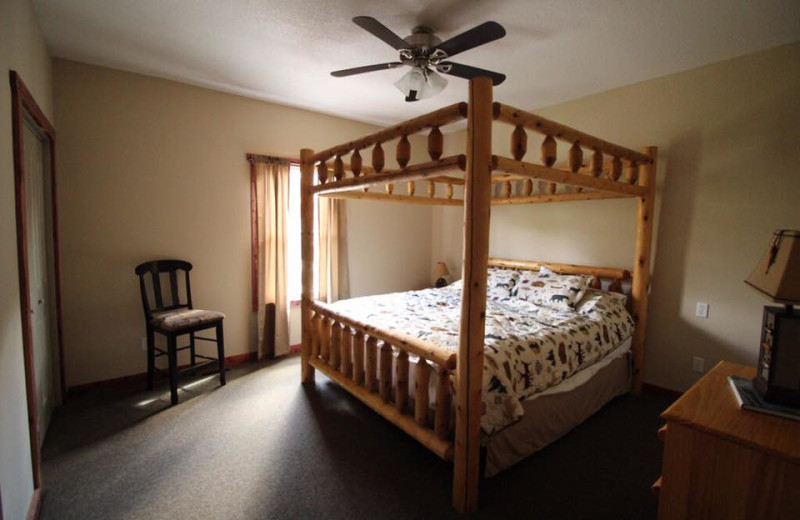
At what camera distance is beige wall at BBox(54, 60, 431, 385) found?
2818 mm

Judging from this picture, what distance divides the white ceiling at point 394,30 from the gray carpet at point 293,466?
260 cm

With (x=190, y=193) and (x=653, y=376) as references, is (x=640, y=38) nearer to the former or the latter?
(x=653, y=376)

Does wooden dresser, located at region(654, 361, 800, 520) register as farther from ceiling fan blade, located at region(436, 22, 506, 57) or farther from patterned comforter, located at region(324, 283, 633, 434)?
ceiling fan blade, located at region(436, 22, 506, 57)

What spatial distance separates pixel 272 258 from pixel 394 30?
2.38 m

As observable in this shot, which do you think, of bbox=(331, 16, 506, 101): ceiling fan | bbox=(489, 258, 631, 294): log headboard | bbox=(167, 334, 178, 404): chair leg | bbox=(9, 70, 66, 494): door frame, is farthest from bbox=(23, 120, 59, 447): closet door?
bbox=(489, 258, 631, 294): log headboard

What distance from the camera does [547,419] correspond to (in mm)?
2240

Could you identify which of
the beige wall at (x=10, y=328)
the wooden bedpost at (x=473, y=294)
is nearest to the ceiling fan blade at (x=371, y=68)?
the wooden bedpost at (x=473, y=294)

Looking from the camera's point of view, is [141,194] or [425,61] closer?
[425,61]

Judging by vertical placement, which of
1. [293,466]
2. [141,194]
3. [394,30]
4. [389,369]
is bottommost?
[293,466]

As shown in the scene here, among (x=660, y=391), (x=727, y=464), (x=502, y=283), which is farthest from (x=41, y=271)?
(x=660, y=391)

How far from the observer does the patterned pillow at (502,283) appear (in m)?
3.43

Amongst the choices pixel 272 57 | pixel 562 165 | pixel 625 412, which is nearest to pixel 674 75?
pixel 562 165

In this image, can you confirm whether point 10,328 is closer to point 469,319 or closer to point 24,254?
point 24,254

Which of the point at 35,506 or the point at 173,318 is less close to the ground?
the point at 173,318
